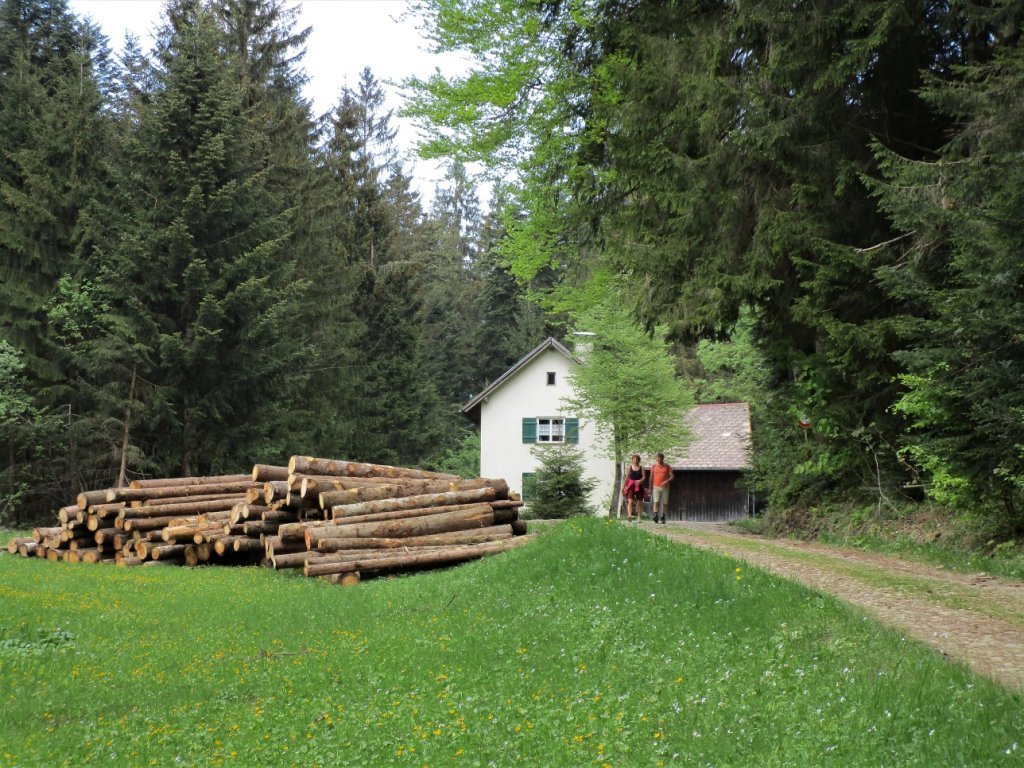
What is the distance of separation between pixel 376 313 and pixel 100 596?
3289cm

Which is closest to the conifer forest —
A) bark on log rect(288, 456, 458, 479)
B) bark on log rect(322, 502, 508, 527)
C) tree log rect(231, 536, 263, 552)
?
bark on log rect(322, 502, 508, 527)

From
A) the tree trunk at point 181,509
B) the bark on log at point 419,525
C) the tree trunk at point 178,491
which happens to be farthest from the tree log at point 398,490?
the tree trunk at point 181,509

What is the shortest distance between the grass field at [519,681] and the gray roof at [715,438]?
108 feet

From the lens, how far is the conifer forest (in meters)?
12.5

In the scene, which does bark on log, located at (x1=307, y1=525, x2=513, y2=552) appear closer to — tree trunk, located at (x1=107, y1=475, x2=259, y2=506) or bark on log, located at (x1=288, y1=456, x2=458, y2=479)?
bark on log, located at (x1=288, y1=456, x2=458, y2=479)

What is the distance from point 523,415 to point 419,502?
30.7 metres

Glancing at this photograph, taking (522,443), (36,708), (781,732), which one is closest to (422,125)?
(36,708)

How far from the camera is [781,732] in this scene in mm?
5797

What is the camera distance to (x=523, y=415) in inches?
1922

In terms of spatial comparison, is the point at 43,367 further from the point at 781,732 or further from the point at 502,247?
the point at 781,732

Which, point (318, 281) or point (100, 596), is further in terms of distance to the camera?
point (318, 281)

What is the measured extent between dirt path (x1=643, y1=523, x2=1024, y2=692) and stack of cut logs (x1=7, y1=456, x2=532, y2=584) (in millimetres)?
5419

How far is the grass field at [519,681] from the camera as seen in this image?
5.79 metres

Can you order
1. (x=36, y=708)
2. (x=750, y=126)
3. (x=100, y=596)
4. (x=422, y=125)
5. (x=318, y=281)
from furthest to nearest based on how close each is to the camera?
(x=318, y=281), (x=422, y=125), (x=750, y=126), (x=100, y=596), (x=36, y=708)
